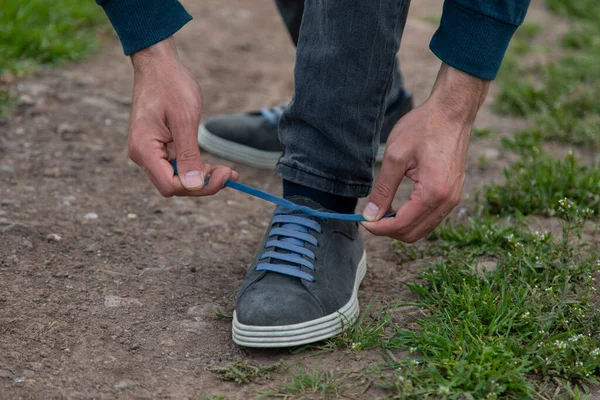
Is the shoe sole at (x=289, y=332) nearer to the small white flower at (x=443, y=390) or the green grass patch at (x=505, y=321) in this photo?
the green grass patch at (x=505, y=321)

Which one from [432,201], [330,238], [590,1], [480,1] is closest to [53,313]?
[330,238]

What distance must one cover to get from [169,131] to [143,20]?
306mm

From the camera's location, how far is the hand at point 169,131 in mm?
1758

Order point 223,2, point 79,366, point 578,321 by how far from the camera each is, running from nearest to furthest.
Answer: point 79,366 < point 578,321 < point 223,2

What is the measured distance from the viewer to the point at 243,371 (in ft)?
5.72

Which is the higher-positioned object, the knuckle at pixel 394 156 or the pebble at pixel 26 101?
the knuckle at pixel 394 156

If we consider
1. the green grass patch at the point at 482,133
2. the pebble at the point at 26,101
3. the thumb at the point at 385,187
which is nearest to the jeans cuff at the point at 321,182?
the thumb at the point at 385,187

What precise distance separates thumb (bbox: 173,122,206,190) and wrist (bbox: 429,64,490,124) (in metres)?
0.61

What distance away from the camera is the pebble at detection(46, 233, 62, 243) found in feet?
7.48

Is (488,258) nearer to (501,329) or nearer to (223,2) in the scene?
(501,329)

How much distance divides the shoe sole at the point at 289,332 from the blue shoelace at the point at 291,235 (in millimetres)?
126

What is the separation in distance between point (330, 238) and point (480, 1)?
2.44ft

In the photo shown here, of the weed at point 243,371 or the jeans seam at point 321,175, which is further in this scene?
the jeans seam at point 321,175

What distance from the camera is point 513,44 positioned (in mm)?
4527
